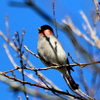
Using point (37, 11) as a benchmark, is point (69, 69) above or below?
above

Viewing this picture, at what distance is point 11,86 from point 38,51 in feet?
7.86

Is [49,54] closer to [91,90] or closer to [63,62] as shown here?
[63,62]

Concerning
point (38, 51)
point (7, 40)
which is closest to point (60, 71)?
point (38, 51)

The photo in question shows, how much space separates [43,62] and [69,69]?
1.55 ft

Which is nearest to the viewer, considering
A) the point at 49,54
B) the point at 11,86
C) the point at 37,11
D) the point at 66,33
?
the point at 37,11

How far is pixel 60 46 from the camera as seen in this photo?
13.9 feet

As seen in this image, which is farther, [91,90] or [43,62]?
[43,62]

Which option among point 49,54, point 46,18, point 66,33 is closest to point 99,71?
point 66,33

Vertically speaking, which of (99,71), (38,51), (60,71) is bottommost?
(99,71)

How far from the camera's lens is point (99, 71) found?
1.61m

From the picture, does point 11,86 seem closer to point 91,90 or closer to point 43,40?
point 91,90

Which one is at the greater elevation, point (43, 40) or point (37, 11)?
point (43, 40)

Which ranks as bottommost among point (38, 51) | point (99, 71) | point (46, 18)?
point (99, 71)

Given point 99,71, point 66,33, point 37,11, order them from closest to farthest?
point 37,11, point 66,33, point 99,71
